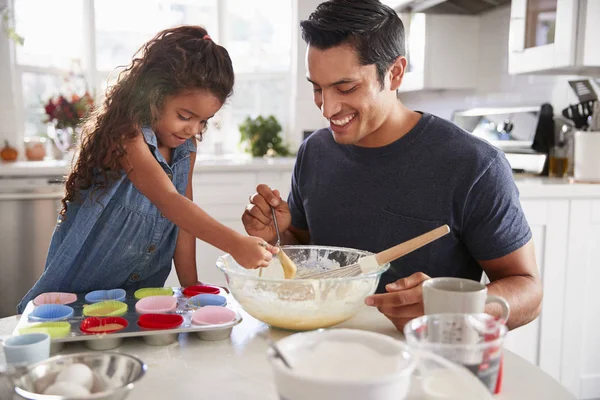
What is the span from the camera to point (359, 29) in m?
1.27

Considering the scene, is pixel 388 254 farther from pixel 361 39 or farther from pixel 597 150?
pixel 597 150

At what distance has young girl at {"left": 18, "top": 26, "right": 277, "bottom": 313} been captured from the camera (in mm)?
1312

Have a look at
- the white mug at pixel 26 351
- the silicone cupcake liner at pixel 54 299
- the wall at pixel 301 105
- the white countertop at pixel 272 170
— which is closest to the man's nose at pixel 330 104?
the silicone cupcake liner at pixel 54 299

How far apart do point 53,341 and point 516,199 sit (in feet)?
3.21

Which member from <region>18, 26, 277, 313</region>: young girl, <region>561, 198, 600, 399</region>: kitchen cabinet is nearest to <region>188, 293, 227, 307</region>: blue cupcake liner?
<region>18, 26, 277, 313</region>: young girl

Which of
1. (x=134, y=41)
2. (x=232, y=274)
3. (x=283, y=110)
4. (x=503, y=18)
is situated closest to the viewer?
(x=232, y=274)

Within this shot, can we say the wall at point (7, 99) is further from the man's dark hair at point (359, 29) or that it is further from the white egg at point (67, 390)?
the white egg at point (67, 390)

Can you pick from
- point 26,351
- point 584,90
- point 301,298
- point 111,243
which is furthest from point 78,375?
point 584,90

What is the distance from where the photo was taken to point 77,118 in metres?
3.41

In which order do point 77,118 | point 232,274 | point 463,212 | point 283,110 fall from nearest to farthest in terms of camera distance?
1. point 232,274
2. point 463,212
3. point 77,118
4. point 283,110

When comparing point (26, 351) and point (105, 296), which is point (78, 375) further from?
point (105, 296)

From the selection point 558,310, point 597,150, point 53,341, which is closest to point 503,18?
point 597,150

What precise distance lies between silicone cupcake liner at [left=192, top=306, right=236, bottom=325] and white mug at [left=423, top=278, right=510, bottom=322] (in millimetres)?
333

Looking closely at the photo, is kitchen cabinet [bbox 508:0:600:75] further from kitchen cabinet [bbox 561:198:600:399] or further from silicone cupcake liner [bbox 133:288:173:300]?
silicone cupcake liner [bbox 133:288:173:300]
